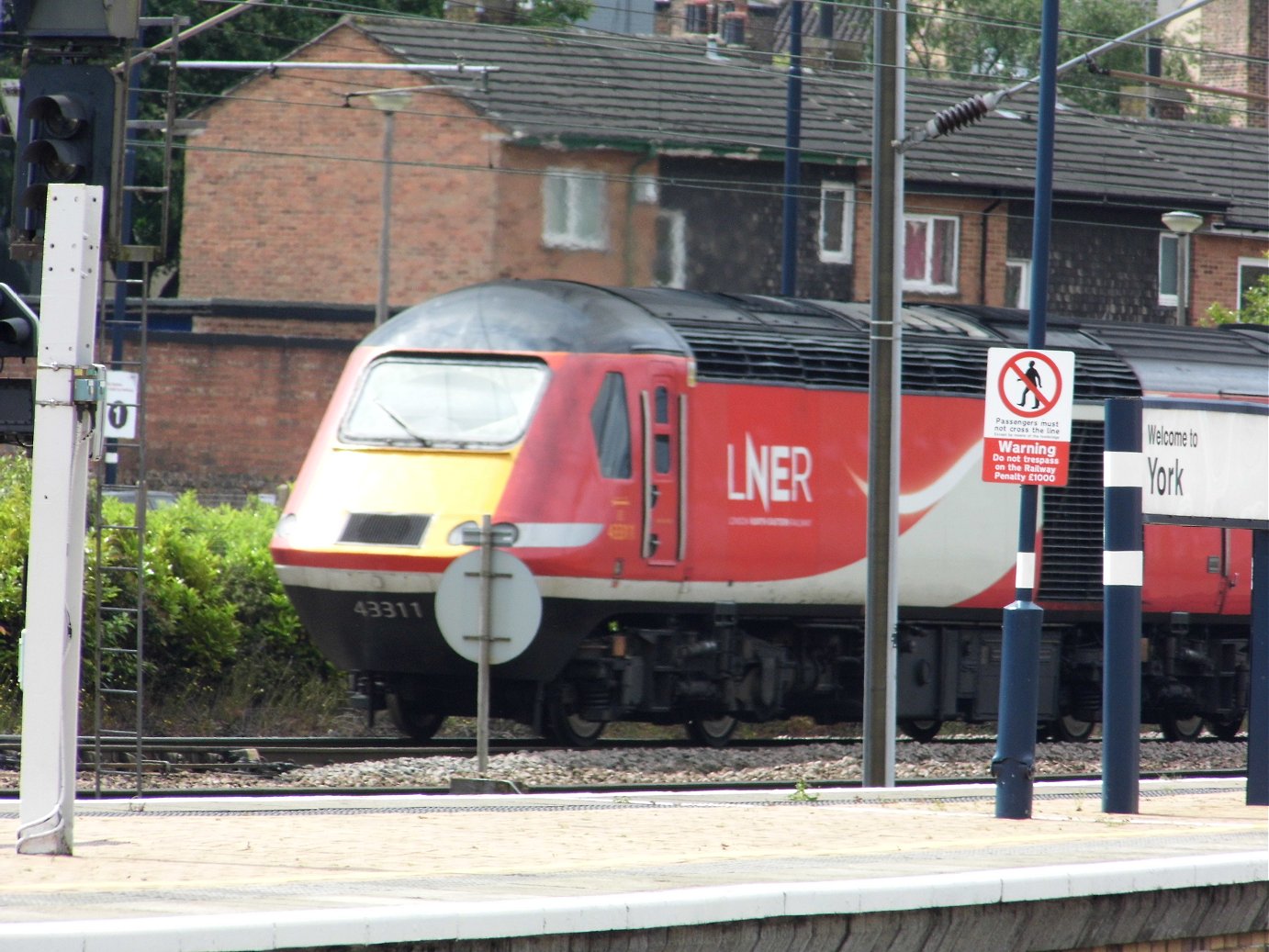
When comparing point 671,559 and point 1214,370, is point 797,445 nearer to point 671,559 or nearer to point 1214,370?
point 671,559

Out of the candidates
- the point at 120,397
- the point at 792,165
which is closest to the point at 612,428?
the point at 120,397

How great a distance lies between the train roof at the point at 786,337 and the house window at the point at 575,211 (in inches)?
677

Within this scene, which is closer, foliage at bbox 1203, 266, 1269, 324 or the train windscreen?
the train windscreen

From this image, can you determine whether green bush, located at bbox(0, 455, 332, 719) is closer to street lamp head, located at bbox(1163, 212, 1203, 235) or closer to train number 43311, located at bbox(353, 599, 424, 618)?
train number 43311, located at bbox(353, 599, 424, 618)

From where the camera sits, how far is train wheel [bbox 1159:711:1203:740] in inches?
856

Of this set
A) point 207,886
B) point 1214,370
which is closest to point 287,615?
point 1214,370

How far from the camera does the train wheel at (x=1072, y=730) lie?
68.2 ft

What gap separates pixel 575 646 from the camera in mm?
17031

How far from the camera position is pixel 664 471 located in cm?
1730

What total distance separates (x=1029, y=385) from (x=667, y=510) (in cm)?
528

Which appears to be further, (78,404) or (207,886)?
(78,404)

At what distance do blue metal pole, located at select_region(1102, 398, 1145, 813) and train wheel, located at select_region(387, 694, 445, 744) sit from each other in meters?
7.48

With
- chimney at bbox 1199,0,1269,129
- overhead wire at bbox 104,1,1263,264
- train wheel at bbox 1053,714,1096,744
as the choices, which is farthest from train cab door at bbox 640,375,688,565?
chimney at bbox 1199,0,1269,129

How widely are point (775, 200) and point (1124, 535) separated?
89.6 feet
